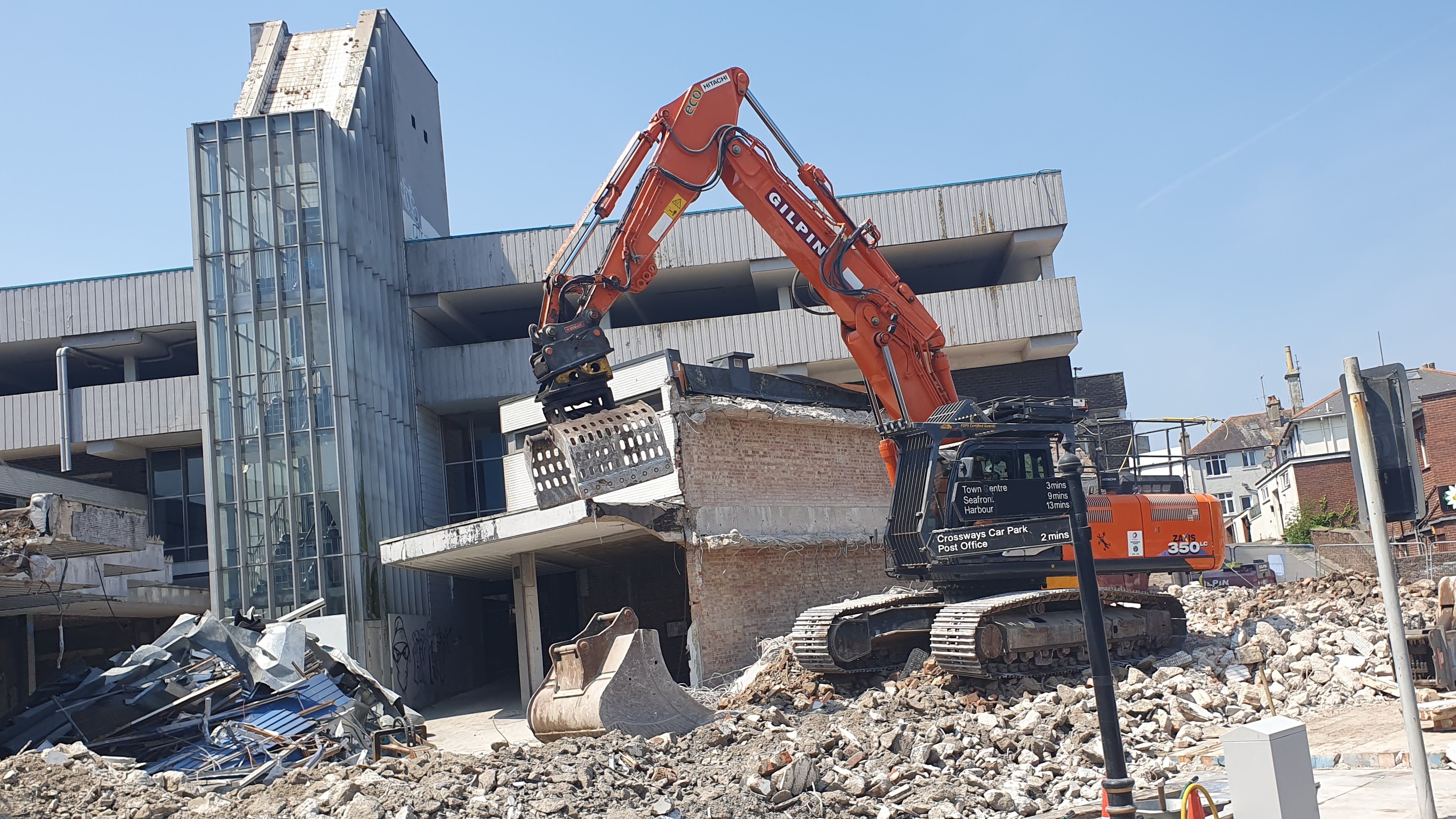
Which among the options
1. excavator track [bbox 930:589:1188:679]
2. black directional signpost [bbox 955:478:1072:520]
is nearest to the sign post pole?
excavator track [bbox 930:589:1188:679]

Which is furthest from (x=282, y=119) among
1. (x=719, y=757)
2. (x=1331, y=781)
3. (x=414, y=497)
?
(x=1331, y=781)

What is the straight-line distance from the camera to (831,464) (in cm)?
2188

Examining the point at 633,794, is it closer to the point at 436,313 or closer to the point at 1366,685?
the point at 1366,685

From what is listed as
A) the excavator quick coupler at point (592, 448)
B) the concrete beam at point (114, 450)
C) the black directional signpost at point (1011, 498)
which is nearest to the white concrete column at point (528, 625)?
the excavator quick coupler at point (592, 448)

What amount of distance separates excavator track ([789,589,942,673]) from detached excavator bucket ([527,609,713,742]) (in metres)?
1.74

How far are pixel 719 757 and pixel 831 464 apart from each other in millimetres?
10132

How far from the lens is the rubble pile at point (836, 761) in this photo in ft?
35.7

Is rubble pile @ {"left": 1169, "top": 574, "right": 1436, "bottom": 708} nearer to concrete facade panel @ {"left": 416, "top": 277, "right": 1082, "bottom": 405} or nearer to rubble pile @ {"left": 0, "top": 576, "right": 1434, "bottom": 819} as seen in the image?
rubble pile @ {"left": 0, "top": 576, "right": 1434, "bottom": 819}

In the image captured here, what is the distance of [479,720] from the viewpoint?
2083 centimetres

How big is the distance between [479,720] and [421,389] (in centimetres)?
1112

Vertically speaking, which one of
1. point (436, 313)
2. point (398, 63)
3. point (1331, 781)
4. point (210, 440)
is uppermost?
point (398, 63)

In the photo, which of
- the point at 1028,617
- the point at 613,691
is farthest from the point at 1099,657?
the point at 1028,617

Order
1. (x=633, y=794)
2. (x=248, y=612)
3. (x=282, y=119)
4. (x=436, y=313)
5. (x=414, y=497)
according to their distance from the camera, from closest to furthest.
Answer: (x=633, y=794)
(x=248, y=612)
(x=282, y=119)
(x=414, y=497)
(x=436, y=313)

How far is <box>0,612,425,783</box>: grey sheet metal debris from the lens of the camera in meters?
13.7
